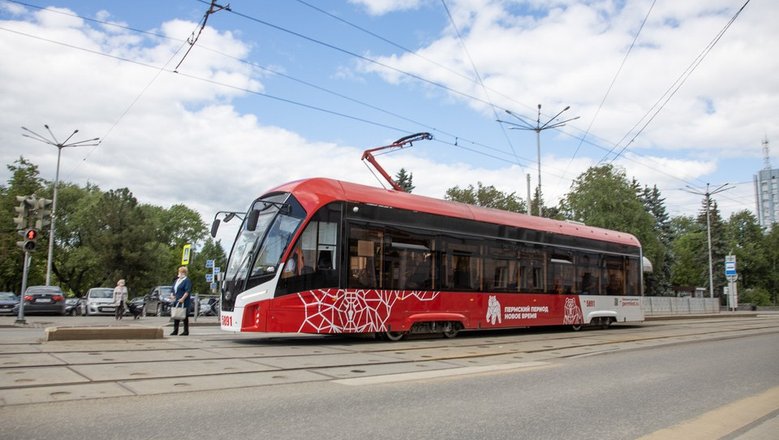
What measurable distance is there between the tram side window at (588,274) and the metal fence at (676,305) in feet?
72.3

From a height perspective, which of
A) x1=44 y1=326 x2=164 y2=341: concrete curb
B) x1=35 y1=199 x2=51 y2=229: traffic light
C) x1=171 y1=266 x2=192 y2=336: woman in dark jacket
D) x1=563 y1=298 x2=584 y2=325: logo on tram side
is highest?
x1=35 y1=199 x2=51 y2=229: traffic light

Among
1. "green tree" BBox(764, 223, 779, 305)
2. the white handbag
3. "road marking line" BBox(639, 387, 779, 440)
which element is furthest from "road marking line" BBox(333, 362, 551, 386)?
"green tree" BBox(764, 223, 779, 305)

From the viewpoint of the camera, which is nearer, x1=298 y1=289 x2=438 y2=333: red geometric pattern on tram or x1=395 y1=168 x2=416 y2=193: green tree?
x1=298 y1=289 x2=438 y2=333: red geometric pattern on tram

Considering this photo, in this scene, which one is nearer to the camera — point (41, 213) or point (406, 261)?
point (406, 261)

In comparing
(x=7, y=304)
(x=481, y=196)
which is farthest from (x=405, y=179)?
(x=7, y=304)

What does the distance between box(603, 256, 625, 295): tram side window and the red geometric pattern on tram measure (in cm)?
944

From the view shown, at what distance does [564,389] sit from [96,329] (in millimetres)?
8718

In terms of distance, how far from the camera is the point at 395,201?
13195 mm

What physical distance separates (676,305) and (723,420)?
41.8m

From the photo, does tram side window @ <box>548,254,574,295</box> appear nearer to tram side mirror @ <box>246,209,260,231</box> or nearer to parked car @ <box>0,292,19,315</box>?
tram side mirror @ <box>246,209,260,231</box>

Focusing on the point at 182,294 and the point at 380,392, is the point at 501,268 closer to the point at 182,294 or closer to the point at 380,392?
the point at 182,294

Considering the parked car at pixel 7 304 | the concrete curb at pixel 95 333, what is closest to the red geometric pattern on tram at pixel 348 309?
the concrete curb at pixel 95 333

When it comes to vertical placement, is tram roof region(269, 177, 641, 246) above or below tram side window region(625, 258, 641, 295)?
above

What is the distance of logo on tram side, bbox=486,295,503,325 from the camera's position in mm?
14891
